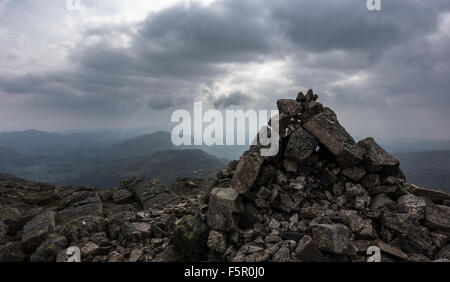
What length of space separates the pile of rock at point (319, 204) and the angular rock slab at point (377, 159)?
0.21ft

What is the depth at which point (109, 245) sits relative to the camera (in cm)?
1611

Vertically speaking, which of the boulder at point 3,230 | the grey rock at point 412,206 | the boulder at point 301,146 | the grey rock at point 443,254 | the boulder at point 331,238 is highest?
the boulder at point 301,146

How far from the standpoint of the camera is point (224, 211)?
1412 cm

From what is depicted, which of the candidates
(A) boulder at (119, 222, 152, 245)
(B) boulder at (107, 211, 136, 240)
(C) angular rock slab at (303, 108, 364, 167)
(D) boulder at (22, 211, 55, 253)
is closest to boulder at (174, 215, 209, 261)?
(A) boulder at (119, 222, 152, 245)

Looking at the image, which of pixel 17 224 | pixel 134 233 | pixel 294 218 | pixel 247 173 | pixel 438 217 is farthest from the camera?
pixel 17 224

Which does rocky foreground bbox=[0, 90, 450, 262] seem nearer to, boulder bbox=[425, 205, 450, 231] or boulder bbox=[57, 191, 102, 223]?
boulder bbox=[425, 205, 450, 231]

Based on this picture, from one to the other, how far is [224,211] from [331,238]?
612 centimetres

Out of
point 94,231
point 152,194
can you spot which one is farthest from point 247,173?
point 152,194

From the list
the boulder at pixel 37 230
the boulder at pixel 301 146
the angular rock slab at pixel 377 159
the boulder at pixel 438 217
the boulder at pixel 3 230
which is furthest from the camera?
the boulder at pixel 3 230

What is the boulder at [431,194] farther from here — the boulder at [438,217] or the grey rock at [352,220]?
the grey rock at [352,220]

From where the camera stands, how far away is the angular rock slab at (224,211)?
13.9 metres

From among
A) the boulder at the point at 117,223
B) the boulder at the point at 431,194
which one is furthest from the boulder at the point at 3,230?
the boulder at the point at 431,194

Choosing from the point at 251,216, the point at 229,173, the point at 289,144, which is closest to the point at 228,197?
the point at 251,216

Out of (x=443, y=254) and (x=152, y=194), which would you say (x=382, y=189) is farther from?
(x=152, y=194)
